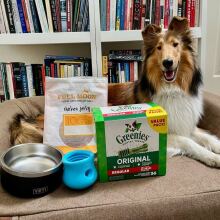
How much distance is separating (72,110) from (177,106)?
543 millimetres

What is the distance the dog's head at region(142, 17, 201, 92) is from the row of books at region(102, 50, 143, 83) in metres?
0.34

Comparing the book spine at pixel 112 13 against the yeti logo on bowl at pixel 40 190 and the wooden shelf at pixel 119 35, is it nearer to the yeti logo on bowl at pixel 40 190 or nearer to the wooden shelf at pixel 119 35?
the wooden shelf at pixel 119 35

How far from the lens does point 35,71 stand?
1697 mm

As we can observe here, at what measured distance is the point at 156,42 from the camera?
132 cm

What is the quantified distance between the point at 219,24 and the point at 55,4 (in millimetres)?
1238

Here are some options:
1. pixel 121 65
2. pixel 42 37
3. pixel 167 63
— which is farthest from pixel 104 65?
pixel 167 63

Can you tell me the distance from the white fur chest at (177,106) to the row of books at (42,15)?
66cm

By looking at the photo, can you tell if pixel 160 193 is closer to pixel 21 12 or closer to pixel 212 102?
pixel 212 102

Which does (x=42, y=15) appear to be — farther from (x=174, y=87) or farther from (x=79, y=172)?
(x=79, y=172)

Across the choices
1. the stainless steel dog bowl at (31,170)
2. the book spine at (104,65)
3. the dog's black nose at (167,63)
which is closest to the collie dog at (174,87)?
the dog's black nose at (167,63)

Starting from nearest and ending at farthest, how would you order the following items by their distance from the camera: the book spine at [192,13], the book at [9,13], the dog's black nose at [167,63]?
the dog's black nose at [167,63] → the book at [9,13] → the book spine at [192,13]

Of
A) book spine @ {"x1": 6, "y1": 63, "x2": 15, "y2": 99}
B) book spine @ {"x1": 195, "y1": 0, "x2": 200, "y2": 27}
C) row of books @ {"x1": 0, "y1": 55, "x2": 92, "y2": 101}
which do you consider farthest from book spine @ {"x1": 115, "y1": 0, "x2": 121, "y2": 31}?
book spine @ {"x1": 6, "y1": 63, "x2": 15, "y2": 99}

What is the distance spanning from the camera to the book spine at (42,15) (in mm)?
1544

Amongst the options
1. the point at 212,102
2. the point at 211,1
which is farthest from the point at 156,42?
the point at 211,1
